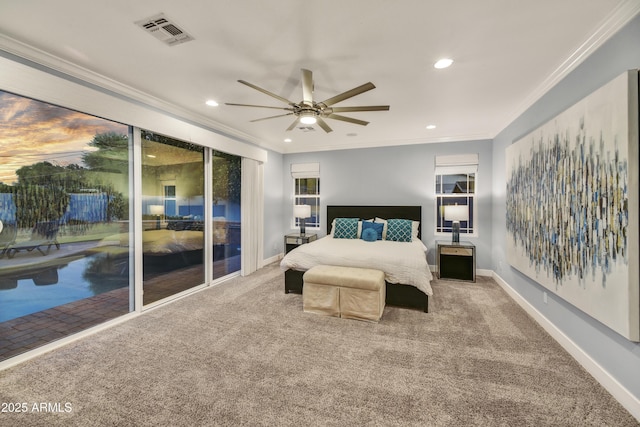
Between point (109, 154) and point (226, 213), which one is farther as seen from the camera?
point (226, 213)

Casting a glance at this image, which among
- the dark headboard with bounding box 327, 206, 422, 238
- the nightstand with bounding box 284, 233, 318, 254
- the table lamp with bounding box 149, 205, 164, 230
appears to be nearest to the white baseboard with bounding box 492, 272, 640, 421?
the dark headboard with bounding box 327, 206, 422, 238

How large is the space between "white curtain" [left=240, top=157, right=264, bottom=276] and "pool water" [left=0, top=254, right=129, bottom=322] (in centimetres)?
201

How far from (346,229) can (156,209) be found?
3.16m

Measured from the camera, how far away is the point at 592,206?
1.99 metres

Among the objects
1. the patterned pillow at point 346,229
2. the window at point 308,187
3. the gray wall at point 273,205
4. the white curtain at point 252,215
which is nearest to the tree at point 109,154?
the white curtain at point 252,215

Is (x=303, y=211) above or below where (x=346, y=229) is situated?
above

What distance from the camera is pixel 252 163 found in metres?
5.01

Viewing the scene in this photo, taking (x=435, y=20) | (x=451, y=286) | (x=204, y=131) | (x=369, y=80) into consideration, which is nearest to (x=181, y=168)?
(x=204, y=131)

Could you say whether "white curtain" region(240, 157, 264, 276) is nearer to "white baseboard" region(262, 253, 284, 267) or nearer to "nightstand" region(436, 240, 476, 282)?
"white baseboard" region(262, 253, 284, 267)

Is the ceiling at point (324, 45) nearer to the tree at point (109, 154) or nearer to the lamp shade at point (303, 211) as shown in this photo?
the tree at point (109, 154)

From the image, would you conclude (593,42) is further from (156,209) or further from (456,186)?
(156,209)

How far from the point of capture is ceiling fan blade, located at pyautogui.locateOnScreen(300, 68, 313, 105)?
221 centimetres

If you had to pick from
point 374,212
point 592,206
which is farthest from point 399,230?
point 592,206

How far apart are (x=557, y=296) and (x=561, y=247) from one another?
0.55 m
